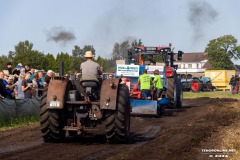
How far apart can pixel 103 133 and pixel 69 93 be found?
2.20 meters

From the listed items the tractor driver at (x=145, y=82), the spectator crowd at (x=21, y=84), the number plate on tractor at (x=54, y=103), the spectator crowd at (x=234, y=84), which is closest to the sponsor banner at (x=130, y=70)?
the tractor driver at (x=145, y=82)

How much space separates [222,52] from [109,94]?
98.9 meters

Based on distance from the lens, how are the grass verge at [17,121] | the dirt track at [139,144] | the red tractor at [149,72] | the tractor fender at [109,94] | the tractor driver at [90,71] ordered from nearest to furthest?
the dirt track at [139,144] → the tractor fender at [109,94] → the tractor driver at [90,71] → the grass verge at [17,121] → the red tractor at [149,72]

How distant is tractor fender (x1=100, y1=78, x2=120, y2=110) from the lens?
1093 centimetres

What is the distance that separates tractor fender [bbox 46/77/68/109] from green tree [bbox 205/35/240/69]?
97.1m

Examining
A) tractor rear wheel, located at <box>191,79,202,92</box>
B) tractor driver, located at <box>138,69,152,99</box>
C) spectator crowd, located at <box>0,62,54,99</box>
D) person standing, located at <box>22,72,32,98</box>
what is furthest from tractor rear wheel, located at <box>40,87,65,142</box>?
tractor rear wheel, located at <box>191,79,202,92</box>

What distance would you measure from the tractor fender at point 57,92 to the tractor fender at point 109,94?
33.8 inches

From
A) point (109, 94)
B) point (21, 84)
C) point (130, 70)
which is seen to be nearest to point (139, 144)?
point (109, 94)

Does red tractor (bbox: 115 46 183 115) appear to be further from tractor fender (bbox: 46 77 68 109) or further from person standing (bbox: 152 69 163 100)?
tractor fender (bbox: 46 77 68 109)

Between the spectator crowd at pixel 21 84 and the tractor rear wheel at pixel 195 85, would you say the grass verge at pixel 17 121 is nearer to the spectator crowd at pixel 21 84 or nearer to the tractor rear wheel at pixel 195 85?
the spectator crowd at pixel 21 84

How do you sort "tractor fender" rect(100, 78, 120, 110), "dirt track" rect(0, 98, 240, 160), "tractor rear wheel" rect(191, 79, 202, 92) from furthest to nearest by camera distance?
"tractor rear wheel" rect(191, 79, 202, 92) → "tractor fender" rect(100, 78, 120, 110) → "dirt track" rect(0, 98, 240, 160)

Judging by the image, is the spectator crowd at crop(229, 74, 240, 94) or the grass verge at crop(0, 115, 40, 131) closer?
the grass verge at crop(0, 115, 40, 131)

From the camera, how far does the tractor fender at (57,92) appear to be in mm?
11016

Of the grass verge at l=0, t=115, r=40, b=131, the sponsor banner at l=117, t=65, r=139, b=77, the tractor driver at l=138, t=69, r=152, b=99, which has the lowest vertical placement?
the grass verge at l=0, t=115, r=40, b=131
